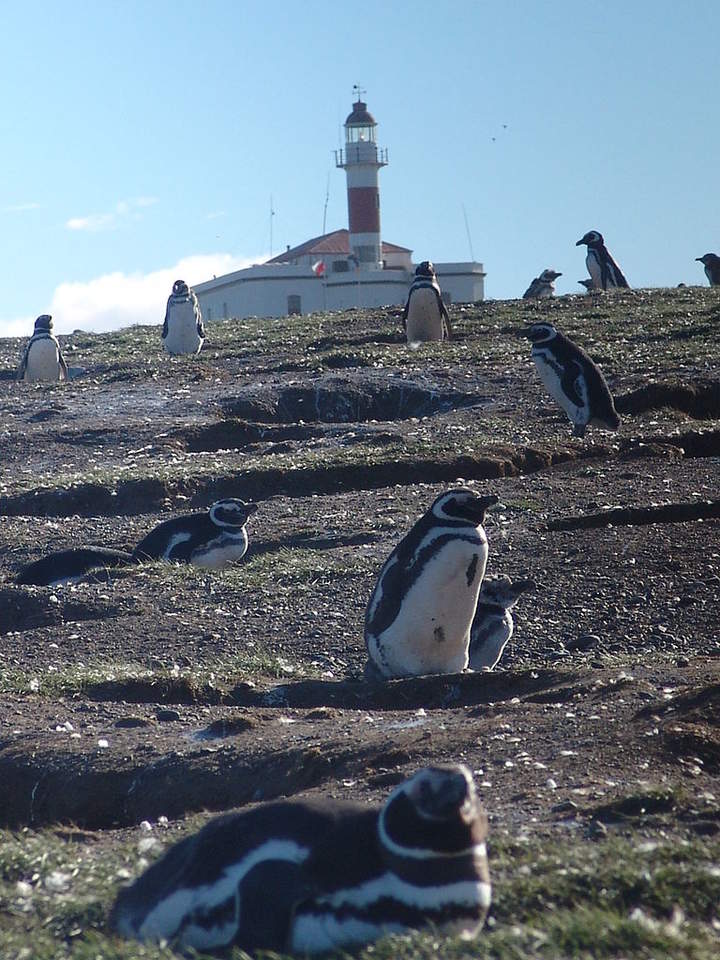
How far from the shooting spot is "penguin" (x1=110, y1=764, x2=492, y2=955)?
10.00 feet

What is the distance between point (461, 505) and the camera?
278 inches

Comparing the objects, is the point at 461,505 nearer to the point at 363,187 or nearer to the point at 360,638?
the point at 360,638

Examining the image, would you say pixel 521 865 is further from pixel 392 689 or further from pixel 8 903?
pixel 392 689

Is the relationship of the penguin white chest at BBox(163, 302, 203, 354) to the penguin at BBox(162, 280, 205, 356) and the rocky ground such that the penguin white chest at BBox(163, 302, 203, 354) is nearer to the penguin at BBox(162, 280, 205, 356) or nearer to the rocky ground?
the penguin at BBox(162, 280, 205, 356)

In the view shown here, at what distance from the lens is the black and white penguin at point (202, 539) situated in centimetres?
897

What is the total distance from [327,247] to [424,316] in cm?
4477

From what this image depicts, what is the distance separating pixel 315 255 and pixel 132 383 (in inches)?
1836

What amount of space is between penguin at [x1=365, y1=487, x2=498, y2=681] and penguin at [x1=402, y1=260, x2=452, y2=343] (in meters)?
11.4

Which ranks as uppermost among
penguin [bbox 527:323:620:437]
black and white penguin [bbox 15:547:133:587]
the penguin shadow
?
penguin [bbox 527:323:620:437]

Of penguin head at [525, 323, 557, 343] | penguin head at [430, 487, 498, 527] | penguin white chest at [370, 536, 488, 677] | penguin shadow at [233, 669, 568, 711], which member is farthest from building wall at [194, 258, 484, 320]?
penguin shadow at [233, 669, 568, 711]

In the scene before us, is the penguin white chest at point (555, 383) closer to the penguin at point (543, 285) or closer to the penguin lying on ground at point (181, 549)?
the penguin lying on ground at point (181, 549)

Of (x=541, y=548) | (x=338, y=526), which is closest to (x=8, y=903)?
(x=541, y=548)

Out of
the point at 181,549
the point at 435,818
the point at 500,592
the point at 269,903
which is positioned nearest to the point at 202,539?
the point at 181,549

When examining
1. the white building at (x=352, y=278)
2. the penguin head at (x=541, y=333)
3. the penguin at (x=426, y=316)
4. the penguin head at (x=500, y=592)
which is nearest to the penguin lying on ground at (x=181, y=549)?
the penguin head at (x=500, y=592)
